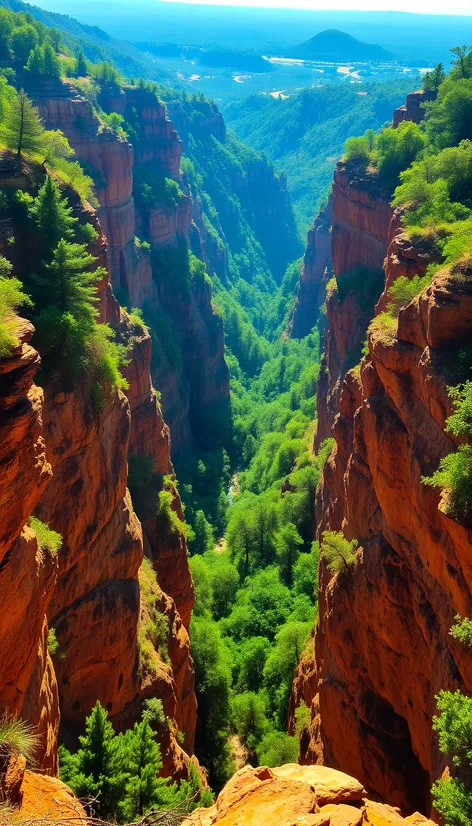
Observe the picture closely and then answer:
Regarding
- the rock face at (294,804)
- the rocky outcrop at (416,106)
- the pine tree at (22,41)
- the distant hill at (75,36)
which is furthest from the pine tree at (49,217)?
the distant hill at (75,36)

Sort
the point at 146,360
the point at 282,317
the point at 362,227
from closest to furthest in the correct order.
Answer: the point at 146,360
the point at 362,227
the point at 282,317

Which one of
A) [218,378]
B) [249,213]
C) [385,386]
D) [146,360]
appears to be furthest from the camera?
[249,213]

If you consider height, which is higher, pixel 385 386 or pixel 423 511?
pixel 385 386

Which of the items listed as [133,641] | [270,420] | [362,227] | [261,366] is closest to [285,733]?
[133,641]

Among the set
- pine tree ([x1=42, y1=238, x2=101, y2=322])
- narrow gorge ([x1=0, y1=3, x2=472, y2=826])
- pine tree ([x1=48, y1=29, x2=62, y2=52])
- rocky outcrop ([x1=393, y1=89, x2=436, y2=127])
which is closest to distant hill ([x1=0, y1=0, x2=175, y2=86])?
pine tree ([x1=48, y1=29, x2=62, y2=52])

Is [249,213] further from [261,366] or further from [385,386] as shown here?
[385,386]

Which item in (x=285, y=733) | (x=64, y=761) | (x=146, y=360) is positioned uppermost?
(x=146, y=360)
